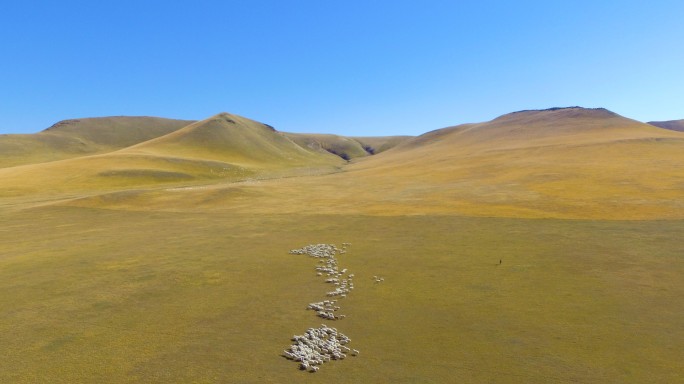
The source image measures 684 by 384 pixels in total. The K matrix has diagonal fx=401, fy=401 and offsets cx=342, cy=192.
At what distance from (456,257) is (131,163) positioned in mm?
121781

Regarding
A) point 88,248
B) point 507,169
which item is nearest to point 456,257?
point 88,248

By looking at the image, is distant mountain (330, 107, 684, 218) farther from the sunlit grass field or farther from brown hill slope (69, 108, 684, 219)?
the sunlit grass field

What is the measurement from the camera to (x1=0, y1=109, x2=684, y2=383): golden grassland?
14516mm

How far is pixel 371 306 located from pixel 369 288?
259cm

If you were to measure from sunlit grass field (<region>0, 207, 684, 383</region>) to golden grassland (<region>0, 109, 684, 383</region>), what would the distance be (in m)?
0.10

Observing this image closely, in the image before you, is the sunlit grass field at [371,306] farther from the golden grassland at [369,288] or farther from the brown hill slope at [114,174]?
the brown hill slope at [114,174]

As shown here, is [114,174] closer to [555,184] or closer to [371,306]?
[555,184]

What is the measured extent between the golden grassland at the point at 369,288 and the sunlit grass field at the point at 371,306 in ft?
0.34

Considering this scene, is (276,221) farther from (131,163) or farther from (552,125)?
(552,125)

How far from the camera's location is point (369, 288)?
2264 cm

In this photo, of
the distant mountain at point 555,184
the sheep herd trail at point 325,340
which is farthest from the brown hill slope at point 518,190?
the sheep herd trail at point 325,340

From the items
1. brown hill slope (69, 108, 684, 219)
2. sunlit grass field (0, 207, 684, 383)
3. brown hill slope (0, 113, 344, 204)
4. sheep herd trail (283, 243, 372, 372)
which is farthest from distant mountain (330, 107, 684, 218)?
brown hill slope (0, 113, 344, 204)

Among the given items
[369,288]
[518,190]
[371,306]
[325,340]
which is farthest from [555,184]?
[325,340]

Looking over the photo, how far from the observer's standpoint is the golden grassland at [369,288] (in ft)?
47.6
